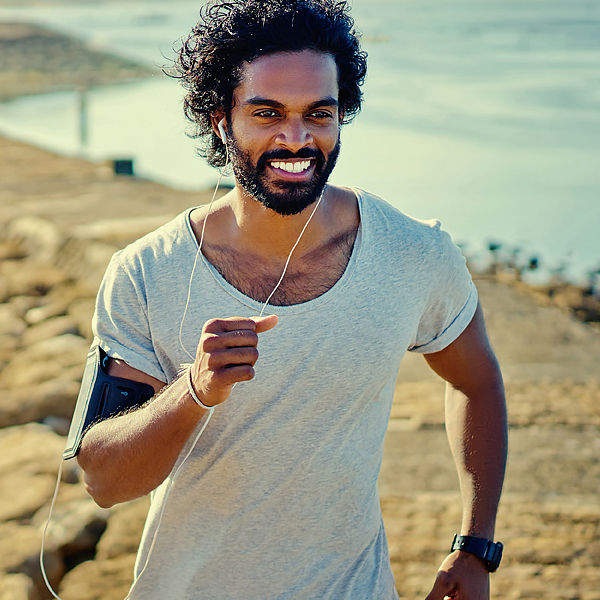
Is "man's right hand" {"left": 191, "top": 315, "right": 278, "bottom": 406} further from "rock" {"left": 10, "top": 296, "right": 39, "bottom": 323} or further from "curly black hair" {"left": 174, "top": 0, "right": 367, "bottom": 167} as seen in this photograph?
"rock" {"left": 10, "top": 296, "right": 39, "bottom": 323}

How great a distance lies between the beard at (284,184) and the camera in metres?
1.83

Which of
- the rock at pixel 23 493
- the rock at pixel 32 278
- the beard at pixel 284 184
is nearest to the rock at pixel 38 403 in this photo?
the rock at pixel 23 493

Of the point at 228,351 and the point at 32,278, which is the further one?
the point at 32,278

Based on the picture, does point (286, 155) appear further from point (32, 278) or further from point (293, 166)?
point (32, 278)

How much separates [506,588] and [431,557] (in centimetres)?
36

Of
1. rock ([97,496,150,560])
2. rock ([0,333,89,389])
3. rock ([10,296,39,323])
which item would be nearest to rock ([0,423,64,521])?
rock ([97,496,150,560])

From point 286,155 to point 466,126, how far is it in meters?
14.6

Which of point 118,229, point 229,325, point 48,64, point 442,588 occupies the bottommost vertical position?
point 118,229

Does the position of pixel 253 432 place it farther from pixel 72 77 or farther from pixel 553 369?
pixel 72 77

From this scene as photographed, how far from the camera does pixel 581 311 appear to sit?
7605mm

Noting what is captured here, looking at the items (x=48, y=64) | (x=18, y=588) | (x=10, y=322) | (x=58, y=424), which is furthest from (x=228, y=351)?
(x=48, y=64)

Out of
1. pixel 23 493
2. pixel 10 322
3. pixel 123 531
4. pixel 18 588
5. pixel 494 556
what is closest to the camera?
pixel 494 556

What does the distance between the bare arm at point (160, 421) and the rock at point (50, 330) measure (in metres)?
4.53

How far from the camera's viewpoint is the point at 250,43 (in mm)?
1899
